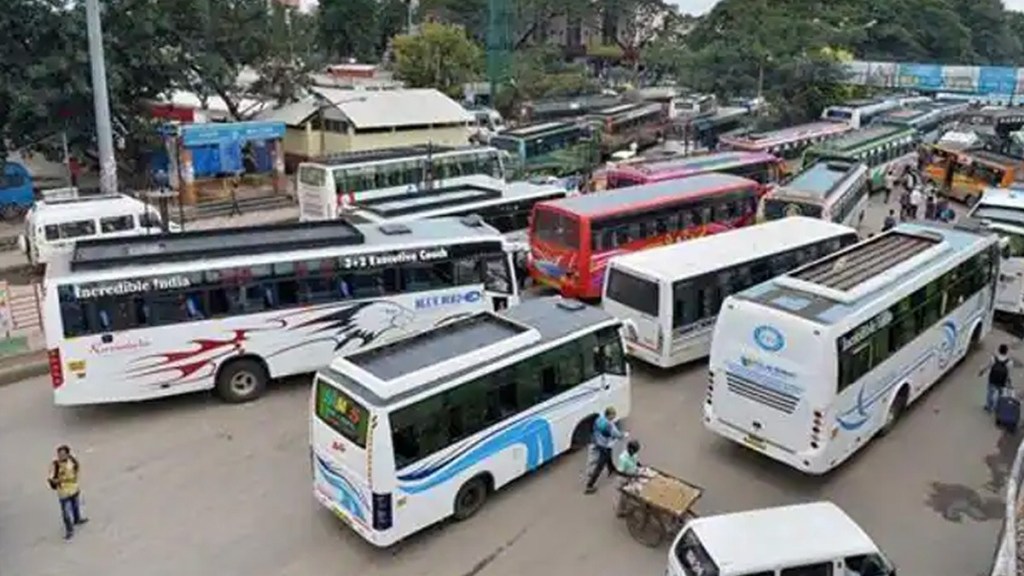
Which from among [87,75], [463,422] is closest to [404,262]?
[463,422]

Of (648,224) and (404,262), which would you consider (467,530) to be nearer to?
(404,262)

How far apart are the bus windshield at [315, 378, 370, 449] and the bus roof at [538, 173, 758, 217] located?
9.30 m

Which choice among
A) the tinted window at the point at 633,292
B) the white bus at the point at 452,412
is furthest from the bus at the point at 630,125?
the white bus at the point at 452,412

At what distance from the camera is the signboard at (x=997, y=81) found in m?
60.3

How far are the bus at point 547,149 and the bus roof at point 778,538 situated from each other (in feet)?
87.2

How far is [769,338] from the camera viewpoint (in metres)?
11.5

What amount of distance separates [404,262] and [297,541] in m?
5.74

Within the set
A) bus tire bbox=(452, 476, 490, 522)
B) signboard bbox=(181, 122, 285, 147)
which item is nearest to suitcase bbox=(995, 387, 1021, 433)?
bus tire bbox=(452, 476, 490, 522)

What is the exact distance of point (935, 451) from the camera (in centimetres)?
1323

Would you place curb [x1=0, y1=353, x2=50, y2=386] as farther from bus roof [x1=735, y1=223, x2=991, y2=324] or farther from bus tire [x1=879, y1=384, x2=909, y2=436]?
bus tire [x1=879, y1=384, x2=909, y2=436]

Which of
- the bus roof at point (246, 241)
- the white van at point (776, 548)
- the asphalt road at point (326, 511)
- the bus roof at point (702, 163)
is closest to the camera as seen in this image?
the white van at point (776, 548)

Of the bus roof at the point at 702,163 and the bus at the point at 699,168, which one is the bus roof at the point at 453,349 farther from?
the bus roof at the point at 702,163

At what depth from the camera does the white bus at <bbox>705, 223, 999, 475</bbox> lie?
11258 millimetres

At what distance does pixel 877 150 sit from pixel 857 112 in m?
11.9
